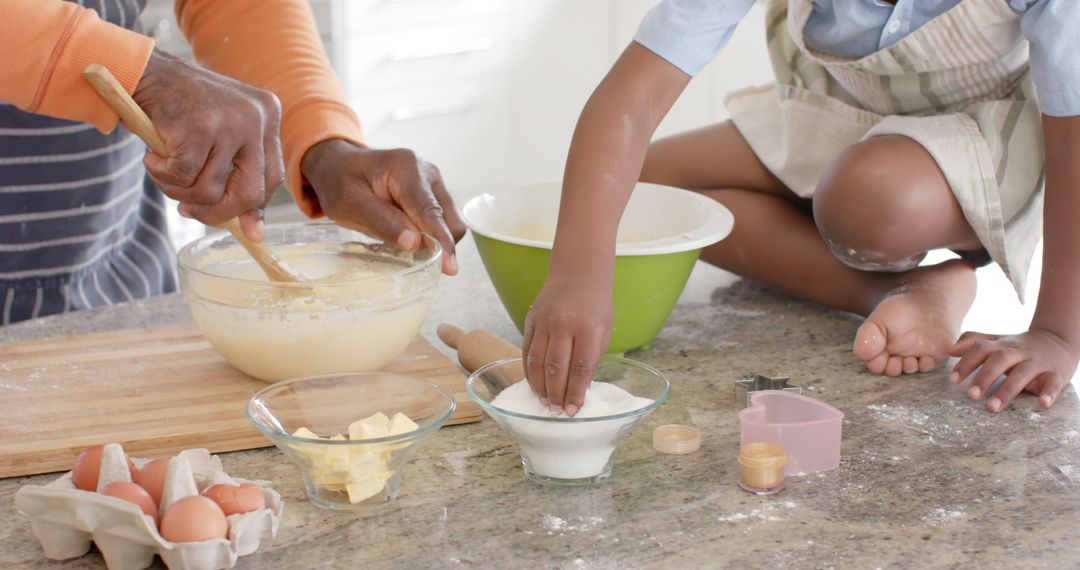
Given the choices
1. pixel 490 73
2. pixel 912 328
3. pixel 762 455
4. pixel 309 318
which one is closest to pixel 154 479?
pixel 309 318

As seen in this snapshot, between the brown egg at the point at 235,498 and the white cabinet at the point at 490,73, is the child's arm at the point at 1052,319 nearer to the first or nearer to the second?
the brown egg at the point at 235,498

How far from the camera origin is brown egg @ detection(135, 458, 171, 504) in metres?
0.82

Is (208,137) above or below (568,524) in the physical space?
above

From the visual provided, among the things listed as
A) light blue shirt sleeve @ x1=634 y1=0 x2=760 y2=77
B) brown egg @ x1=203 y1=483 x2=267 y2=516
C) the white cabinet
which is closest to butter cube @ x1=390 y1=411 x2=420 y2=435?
brown egg @ x1=203 y1=483 x2=267 y2=516

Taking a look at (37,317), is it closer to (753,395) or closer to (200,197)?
(200,197)

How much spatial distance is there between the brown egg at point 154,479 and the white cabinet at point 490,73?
2371mm

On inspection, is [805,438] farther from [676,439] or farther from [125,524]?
[125,524]

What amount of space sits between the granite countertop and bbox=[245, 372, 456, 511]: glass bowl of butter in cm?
2

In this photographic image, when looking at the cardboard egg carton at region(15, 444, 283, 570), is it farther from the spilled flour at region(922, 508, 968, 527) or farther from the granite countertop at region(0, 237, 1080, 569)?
the spilled flour at region(922, 508, 968, 527)

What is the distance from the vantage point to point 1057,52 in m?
1.17

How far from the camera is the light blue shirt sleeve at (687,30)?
3.84 feet

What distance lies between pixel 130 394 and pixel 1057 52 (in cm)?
95

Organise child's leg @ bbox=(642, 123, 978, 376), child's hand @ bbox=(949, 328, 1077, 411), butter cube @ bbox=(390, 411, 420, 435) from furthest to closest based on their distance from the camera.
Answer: child's leg @ bbox=(642, 123, 978, 376) → child's hand @ bbox=(949, 328, 1077, 411) → butter cube @ bbox=(390, 411, 420, 435)

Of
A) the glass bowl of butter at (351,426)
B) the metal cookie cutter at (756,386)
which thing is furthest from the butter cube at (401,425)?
the metal cookie cutter at (756,386)
